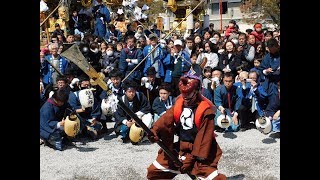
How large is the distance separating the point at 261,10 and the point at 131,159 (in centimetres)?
1868

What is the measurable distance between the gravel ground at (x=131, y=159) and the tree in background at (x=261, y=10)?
13.1 m

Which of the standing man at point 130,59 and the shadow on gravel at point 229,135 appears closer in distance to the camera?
the shadow on gravel at point 229,135

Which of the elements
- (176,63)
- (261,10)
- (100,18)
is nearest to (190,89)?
(176,63)

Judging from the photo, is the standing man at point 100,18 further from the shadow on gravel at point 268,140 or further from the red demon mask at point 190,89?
the red demon mask at point 190,89

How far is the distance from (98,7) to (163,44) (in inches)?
253

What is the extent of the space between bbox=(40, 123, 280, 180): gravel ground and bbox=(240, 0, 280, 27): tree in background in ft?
43.1

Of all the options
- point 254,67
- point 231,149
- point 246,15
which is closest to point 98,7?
point 254,67

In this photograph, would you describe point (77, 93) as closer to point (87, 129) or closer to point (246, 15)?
point (87, 129)

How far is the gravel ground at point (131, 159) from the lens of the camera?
5.58 m

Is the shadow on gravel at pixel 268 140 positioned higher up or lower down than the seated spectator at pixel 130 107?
lower down

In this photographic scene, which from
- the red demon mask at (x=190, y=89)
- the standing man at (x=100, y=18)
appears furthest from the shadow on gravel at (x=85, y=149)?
the standing man at (x=100, y=18)

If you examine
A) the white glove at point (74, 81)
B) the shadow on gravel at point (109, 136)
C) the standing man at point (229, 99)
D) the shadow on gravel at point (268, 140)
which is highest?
the white glove at point (74, 81)
